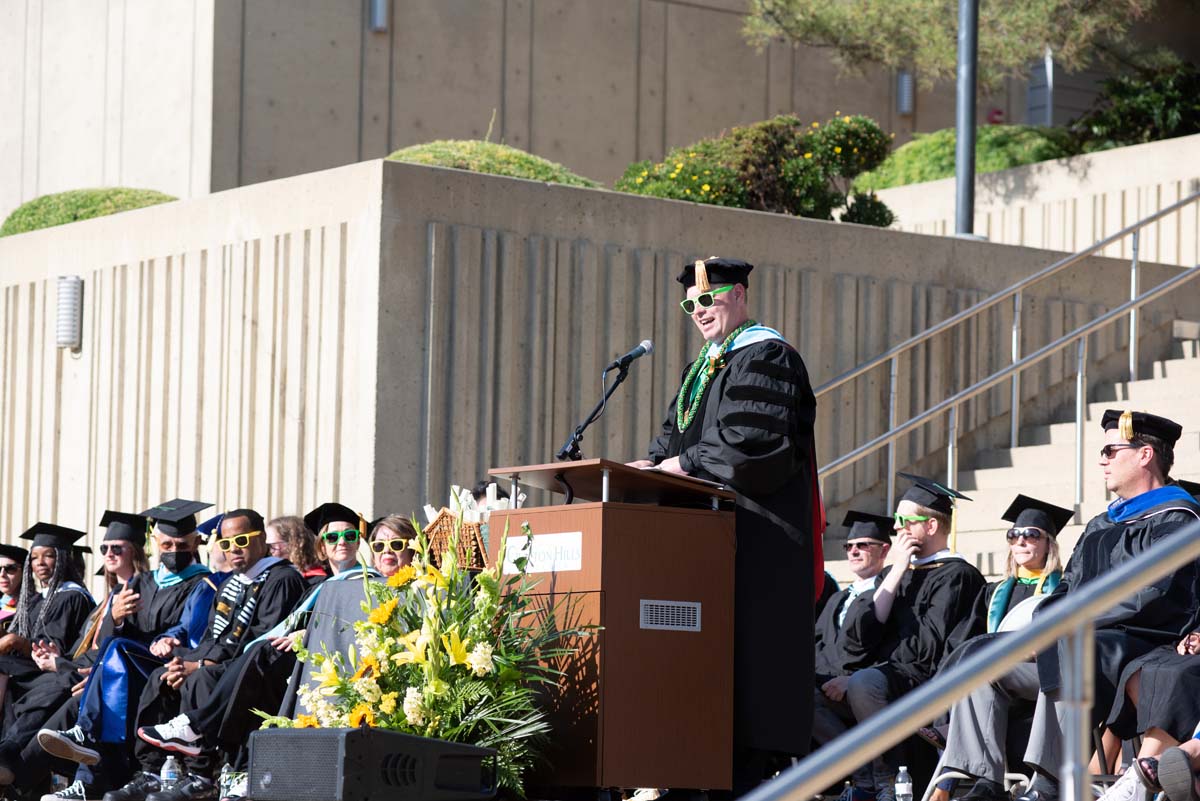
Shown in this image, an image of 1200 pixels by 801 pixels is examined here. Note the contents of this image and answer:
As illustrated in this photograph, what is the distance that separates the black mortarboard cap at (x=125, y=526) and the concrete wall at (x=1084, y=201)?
7.47 metres

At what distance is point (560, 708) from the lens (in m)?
5.43

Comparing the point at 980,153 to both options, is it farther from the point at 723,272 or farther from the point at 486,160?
the point at 723,272

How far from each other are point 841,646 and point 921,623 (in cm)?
38

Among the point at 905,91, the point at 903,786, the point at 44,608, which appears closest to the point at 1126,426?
the point at 903,786

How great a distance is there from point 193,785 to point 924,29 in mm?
9346

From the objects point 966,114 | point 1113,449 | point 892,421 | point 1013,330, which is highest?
point 966,114

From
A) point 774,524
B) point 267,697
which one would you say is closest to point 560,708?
point 774,524

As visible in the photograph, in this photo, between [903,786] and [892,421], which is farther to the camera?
[892,421]

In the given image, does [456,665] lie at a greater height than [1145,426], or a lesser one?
lesser

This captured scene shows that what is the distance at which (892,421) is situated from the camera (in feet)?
37.3

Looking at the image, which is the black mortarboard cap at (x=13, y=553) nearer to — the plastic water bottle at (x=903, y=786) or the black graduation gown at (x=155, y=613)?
the black graduation gown at (x=155, y=613)

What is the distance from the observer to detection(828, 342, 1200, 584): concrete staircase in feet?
30.7

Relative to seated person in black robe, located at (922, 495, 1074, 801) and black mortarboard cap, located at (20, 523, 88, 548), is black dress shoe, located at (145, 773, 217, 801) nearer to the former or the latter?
black mortarboard cap, located at (20, 523, 88, 548)

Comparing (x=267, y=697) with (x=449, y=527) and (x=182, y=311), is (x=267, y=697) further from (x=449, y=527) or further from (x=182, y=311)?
(x=182, y=311)
